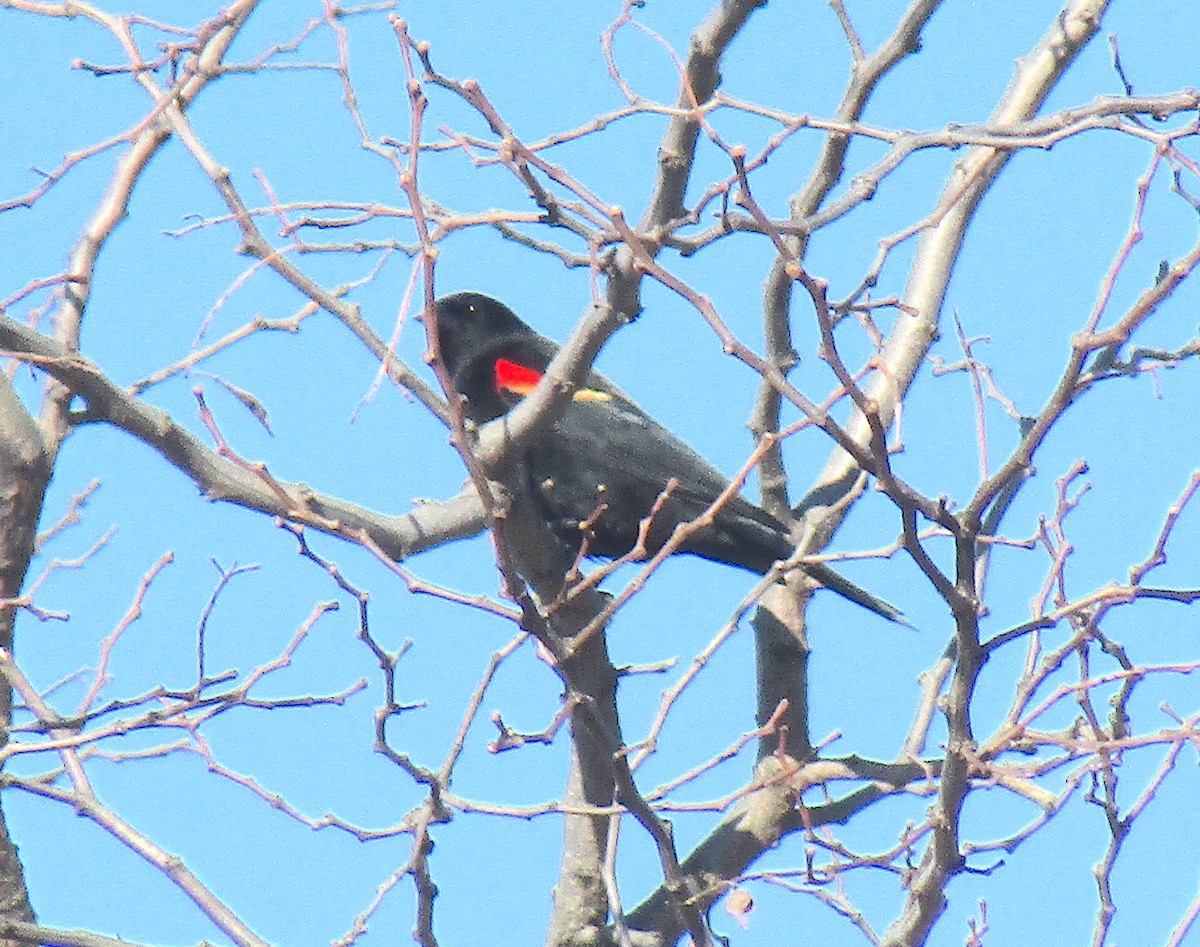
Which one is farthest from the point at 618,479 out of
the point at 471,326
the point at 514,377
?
the point at 471,326

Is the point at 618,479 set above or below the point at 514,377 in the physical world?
below

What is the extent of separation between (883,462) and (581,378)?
2.94ft

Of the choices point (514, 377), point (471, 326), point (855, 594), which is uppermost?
point (471, 326)

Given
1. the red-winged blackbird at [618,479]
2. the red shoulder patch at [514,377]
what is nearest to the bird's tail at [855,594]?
the red-winged blackbird at [618,479]

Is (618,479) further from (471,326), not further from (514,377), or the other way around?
(471,326)

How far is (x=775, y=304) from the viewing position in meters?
4.41

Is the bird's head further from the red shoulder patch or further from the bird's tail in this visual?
the bird's tail

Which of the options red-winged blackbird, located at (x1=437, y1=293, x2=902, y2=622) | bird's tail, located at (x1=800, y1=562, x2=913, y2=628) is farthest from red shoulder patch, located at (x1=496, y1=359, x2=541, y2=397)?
bird's tail, located at (x1=800, y1=562, x2=913, y2=628)

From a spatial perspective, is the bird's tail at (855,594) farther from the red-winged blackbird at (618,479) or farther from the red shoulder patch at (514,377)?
the red shoulder patch at (514,377)

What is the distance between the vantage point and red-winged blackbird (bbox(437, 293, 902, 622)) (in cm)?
469

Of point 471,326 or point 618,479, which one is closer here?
point 618,479

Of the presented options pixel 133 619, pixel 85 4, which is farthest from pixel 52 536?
pixel 85 4

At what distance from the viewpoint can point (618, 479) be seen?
4922mm

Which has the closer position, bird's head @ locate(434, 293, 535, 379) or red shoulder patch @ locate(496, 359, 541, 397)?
red shoulder patch @ locate(496, 359, 541, 397)
